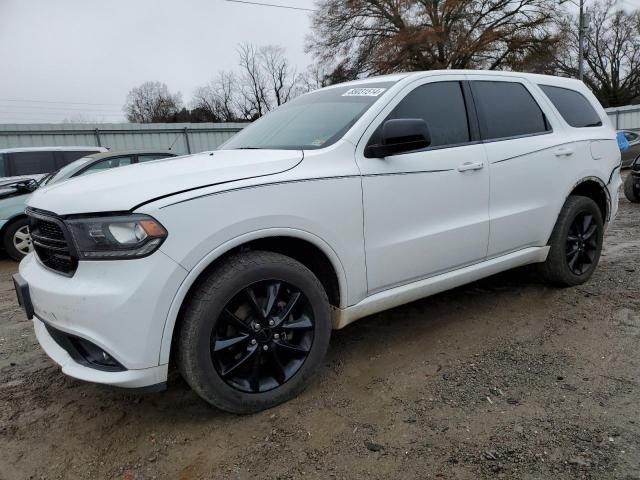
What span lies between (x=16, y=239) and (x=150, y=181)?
19.6 ft

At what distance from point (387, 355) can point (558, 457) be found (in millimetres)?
1237

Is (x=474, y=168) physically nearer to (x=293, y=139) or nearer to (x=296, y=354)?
(x=293, y=139)

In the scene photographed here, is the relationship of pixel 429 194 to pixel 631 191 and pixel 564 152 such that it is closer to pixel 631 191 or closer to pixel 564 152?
pixel 564 152

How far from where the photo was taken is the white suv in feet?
7.04

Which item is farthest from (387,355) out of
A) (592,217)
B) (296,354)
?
(592,217)

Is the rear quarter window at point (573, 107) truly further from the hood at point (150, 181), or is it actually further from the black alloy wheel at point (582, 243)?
the hood at point (150, 181)

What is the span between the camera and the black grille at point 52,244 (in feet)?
7.36

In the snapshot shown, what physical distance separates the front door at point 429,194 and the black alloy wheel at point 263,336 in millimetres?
499

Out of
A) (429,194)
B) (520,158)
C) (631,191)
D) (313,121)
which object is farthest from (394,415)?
(631,191)

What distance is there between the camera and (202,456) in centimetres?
226

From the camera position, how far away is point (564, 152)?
3830 mm

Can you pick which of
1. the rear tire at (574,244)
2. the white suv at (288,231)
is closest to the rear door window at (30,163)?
the white suv at (288,231)

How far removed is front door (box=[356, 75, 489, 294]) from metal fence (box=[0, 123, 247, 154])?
1226 cm

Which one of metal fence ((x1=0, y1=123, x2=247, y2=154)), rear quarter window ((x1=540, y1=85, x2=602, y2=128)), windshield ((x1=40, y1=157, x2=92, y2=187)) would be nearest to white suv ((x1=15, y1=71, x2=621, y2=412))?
rear quarter window ((x1=540, y1=85, x2=602, y2=128))
